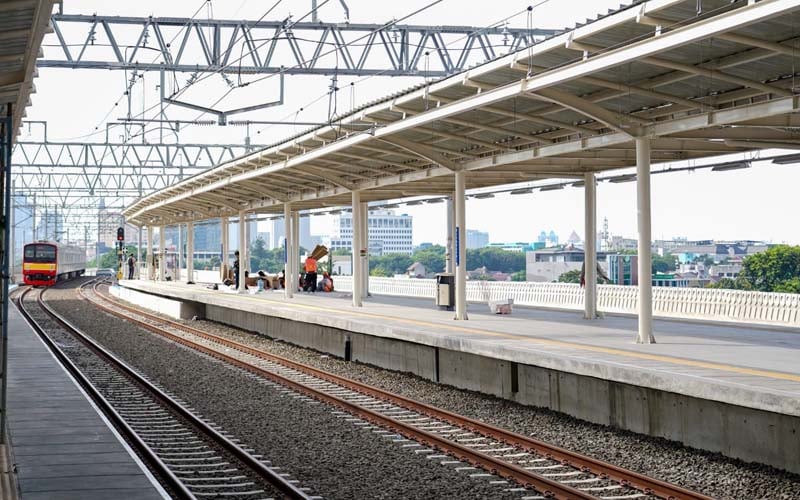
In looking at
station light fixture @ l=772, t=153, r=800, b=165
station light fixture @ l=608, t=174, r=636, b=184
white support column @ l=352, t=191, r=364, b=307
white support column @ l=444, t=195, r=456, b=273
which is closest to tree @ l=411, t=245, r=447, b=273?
white support column @ l=444, t=195, r=456, b=273

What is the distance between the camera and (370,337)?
74.9 ft

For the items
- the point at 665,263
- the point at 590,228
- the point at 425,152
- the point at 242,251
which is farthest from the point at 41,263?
the point at 665,263

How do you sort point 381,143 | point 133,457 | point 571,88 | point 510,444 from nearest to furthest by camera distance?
point 133,457 < point 510,444 < point 571,88 < point 381,143

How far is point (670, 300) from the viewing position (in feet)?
79.8

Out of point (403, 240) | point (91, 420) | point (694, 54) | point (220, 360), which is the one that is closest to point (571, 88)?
point (694, 54)

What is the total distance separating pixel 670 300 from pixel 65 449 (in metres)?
16.7

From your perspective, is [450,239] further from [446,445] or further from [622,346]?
[446,445]

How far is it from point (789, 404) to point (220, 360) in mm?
15738

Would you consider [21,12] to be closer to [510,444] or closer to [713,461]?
[510,444]

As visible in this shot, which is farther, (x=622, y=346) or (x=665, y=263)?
(x=665, y=263)

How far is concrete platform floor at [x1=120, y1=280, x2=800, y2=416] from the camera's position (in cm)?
1116

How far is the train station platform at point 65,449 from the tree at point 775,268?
44.0 metres

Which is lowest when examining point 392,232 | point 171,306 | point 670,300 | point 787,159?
point 171,306

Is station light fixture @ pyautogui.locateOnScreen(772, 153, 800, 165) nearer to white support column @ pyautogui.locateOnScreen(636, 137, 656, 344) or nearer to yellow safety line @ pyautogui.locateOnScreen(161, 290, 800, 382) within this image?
white support column @ pyautogui.locateOnScreen(636, 137, 656, 344)
